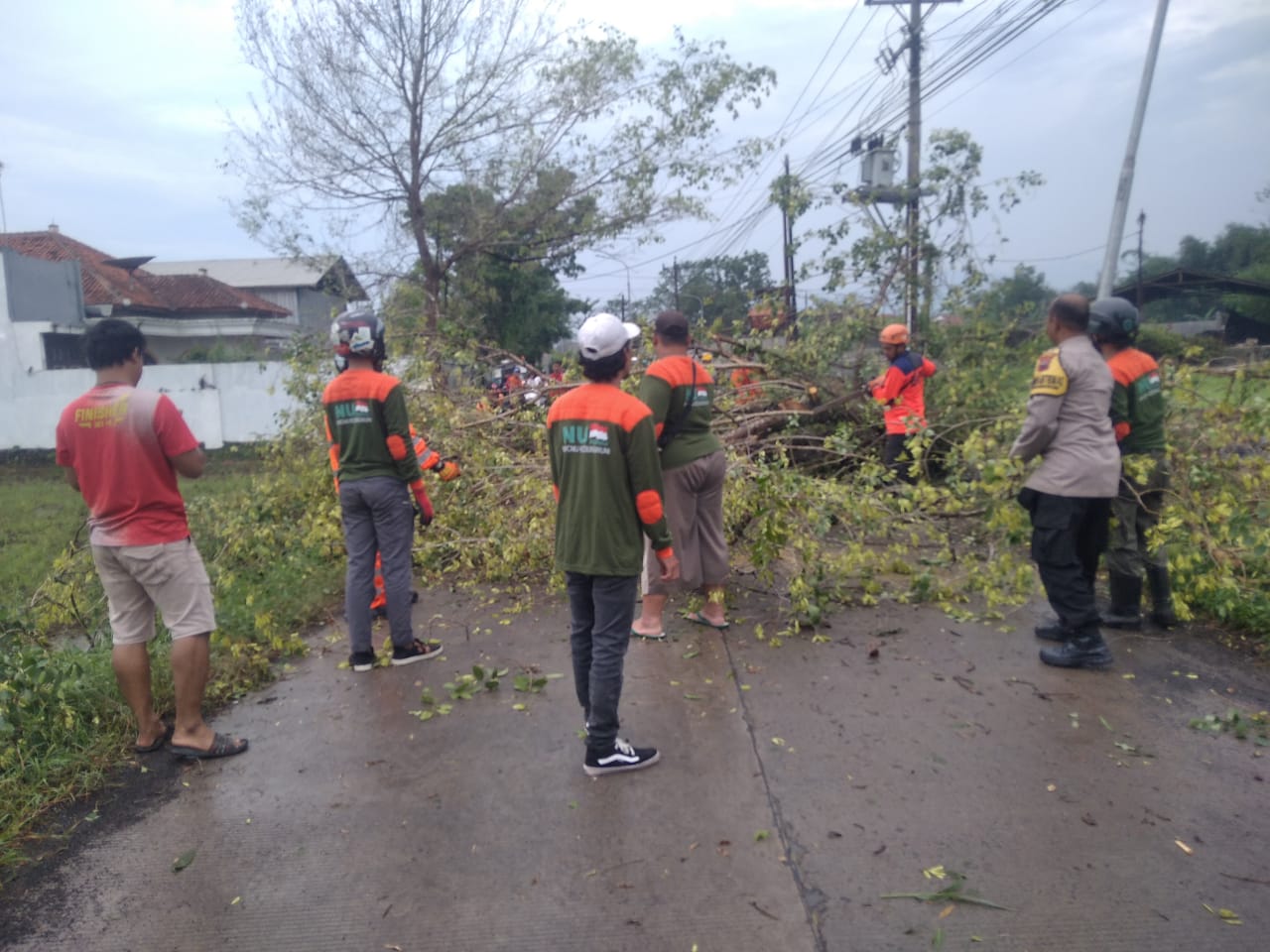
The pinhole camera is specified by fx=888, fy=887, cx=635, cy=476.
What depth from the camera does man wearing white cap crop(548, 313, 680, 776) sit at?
3.36 metres

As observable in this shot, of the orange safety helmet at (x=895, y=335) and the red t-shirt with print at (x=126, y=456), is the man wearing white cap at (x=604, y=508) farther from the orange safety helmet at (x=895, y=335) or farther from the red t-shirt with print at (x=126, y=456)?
the orange safety helmet at (x=895, y=335)

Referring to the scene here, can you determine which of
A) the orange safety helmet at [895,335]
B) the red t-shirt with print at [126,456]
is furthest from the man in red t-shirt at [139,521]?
the orange safety helmet at [895,335]

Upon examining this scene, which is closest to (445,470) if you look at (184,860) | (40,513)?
(184,860)

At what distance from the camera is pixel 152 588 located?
3713 millimetres

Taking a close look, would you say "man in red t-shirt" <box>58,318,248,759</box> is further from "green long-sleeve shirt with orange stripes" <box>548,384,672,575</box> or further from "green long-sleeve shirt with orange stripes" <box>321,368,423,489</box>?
"green long-sleeve shirt with orange stripes" <box>548,384,672,575</box>

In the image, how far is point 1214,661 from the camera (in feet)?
14.7

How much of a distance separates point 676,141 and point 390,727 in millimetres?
11628

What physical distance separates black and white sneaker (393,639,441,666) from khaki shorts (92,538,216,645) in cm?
116

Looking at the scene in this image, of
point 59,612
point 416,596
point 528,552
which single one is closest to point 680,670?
point 528,552

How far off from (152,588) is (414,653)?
1.48 meters

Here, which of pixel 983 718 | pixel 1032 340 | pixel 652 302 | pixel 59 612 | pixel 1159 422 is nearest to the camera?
pixel 983 718

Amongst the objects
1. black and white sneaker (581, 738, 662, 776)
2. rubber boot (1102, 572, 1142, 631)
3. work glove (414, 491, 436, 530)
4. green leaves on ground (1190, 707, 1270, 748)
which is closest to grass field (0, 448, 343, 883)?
work glove (414, 491, 436, 530)

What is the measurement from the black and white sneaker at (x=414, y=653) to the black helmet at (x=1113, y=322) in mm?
3961

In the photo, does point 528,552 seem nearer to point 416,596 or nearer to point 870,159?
point 416,596
